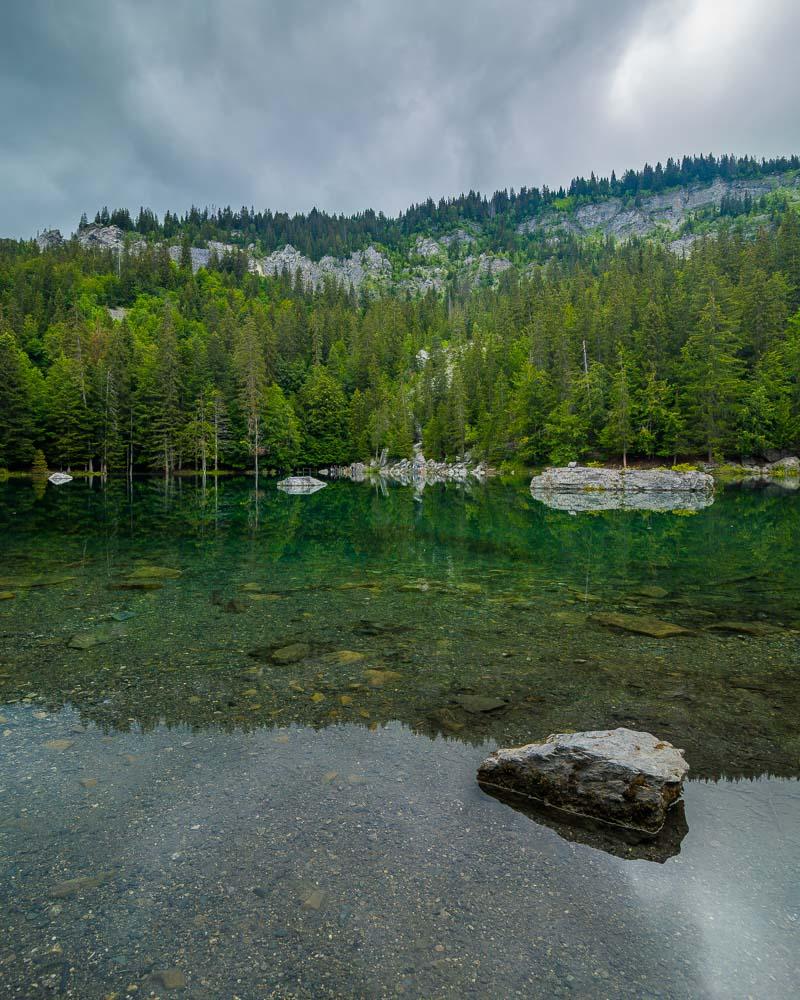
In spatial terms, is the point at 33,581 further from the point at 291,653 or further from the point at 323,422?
the point at 323,422

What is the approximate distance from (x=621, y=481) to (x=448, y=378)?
5614 centimetres

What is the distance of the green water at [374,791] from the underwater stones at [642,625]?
165 mm

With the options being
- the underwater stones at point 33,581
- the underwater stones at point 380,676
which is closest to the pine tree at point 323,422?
the underwater stones at point 33,581

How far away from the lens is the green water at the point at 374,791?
386 cm

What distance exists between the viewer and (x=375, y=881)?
458cm

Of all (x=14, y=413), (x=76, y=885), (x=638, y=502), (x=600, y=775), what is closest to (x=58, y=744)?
(x=76, y=885)

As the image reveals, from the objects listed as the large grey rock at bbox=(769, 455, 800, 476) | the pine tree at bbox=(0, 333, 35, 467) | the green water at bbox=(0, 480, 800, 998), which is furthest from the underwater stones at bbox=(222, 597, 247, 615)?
the pine tree at bbox=(0, 333, 35, 467)

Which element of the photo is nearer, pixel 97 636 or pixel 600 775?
pixel 600 775

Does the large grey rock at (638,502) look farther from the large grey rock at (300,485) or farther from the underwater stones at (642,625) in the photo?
the large grey rock at (300,485)

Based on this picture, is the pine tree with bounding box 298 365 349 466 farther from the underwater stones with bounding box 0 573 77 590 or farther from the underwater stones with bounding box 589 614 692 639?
the underwater stones with bounding box 589 614 692 639

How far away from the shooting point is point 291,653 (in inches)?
391

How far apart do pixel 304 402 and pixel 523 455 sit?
43.6 metres

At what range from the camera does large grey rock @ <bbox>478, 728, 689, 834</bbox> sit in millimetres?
5359

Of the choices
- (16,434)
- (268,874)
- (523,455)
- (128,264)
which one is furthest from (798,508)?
(128,264)
